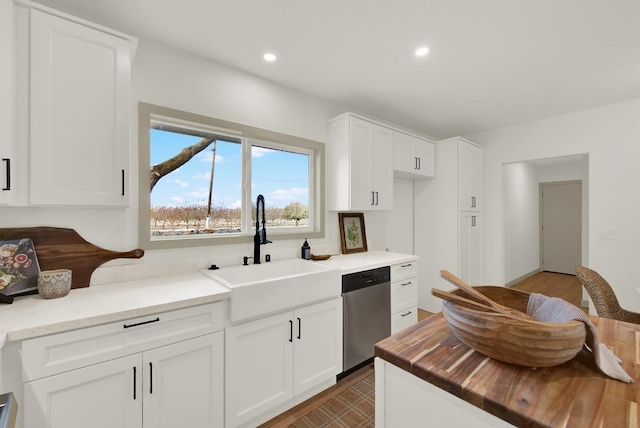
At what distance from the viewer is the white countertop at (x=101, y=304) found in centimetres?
115

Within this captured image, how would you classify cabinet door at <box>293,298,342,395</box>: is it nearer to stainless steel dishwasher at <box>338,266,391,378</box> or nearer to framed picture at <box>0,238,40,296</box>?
stainless steel dishwasher at <box>338,266,391,378</box>

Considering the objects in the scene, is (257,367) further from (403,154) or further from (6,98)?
(403,154)

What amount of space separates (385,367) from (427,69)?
2337 mm

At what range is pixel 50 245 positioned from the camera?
5.28ft

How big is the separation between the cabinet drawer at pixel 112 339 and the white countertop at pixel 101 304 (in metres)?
0.04

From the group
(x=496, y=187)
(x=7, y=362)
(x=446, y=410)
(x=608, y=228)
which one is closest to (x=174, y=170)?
(x=7, y=362)

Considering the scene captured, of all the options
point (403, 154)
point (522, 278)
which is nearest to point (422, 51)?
point (403, 154)

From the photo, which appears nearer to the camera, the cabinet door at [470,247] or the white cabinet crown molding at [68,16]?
the white cabinet crown molding at [68,16]

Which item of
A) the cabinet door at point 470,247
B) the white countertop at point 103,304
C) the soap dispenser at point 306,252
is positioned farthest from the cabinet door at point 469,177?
the white countertop at point 103,304

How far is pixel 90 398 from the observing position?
126 cm

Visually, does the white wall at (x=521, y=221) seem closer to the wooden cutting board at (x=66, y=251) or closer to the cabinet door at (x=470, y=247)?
the cabinet door at (x=470, y=247)

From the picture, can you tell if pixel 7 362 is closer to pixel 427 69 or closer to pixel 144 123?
pixel 144 123

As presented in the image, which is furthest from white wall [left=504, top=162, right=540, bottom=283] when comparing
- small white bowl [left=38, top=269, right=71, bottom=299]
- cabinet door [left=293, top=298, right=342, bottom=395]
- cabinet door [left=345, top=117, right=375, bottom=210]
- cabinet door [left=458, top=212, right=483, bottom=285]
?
small white bowl [left=38, top=269, right=71, bottom=299]

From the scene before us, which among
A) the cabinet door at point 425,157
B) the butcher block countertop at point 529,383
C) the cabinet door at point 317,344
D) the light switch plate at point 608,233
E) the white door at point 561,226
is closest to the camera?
the butcher block countertop at point 529,383
